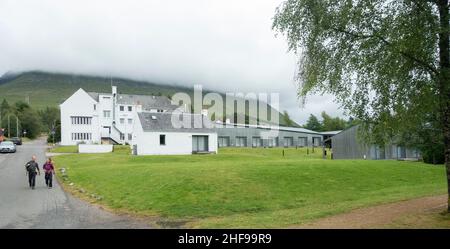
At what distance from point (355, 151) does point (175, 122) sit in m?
23.7

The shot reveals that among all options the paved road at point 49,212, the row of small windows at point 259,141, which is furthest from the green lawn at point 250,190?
the row of small windows at point 259,141

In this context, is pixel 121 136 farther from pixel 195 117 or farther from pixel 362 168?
pixel 362 168

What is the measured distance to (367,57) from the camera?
12.7m

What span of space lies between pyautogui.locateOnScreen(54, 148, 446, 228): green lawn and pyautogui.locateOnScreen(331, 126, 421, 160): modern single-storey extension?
23.8 metres

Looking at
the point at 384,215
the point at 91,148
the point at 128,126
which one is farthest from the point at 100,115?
the point at 384,215

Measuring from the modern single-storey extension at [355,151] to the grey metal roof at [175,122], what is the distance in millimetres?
17442

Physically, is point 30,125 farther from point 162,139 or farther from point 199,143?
point 162,139

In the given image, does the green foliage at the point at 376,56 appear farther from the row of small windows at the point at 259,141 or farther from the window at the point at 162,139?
the row of small windows at the point at 259,141

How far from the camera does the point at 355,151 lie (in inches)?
2303

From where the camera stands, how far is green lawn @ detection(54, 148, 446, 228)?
16734 mm

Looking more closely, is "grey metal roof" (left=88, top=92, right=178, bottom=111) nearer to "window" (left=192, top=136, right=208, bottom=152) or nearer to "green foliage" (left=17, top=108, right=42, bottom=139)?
"window" (left=192, top=136, right=208, bottom=152)

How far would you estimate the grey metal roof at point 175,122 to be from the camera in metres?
55.9

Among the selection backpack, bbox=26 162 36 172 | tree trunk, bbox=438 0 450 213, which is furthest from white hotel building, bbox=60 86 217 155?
tree trunk, bbox=438 0 450 213
